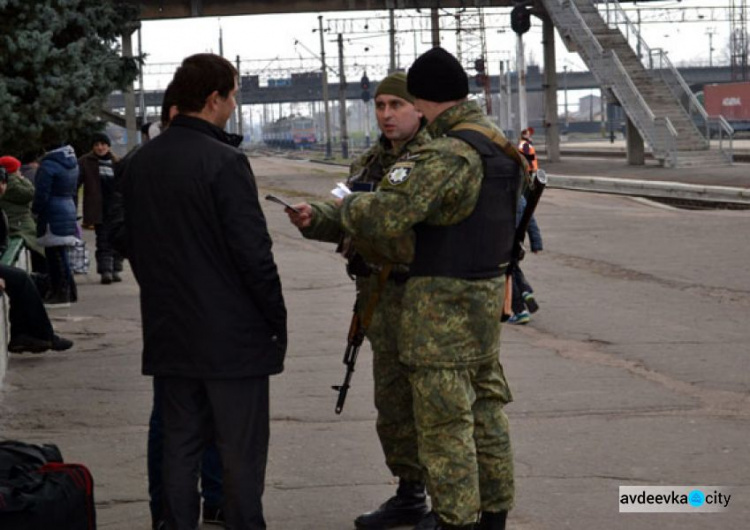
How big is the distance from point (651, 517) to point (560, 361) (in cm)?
409

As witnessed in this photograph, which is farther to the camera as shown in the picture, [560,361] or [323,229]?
[560,361]

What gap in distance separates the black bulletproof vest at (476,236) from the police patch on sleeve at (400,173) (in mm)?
203

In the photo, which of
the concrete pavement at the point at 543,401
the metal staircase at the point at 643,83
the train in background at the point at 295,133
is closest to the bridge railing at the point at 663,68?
the metal staircase at the point at 643,83

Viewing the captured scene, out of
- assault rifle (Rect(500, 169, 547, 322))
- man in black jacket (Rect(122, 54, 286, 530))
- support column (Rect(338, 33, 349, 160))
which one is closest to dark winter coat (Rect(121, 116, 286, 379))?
man in black jacket (Rect(122, 54, 286, 530))

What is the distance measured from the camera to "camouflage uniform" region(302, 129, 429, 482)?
527 centimetres

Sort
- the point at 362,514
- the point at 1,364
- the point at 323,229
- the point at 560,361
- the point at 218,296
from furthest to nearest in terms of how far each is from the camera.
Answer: the point at 560,361 < the point at 1,364 < the point at 362,514 < the point at 323,229 < the point at 218,296

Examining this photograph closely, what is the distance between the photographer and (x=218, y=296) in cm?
487

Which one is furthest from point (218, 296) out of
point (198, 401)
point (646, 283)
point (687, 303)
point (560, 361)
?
point (646, 283)

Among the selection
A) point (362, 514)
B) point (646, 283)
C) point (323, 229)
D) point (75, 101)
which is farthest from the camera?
point (75, 101)

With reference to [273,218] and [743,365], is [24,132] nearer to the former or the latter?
[273,218]

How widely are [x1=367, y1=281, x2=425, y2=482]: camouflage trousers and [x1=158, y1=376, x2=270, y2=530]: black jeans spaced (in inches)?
25.5

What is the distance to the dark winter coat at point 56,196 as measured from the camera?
44.0 ft

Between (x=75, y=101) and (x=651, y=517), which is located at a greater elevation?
(x=75, y=101)

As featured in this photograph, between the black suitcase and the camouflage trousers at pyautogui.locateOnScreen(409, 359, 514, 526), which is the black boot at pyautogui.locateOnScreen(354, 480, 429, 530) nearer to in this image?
the camouflage trousers at pyautogui.locateOnScreen(409, 359, 514, 526)
